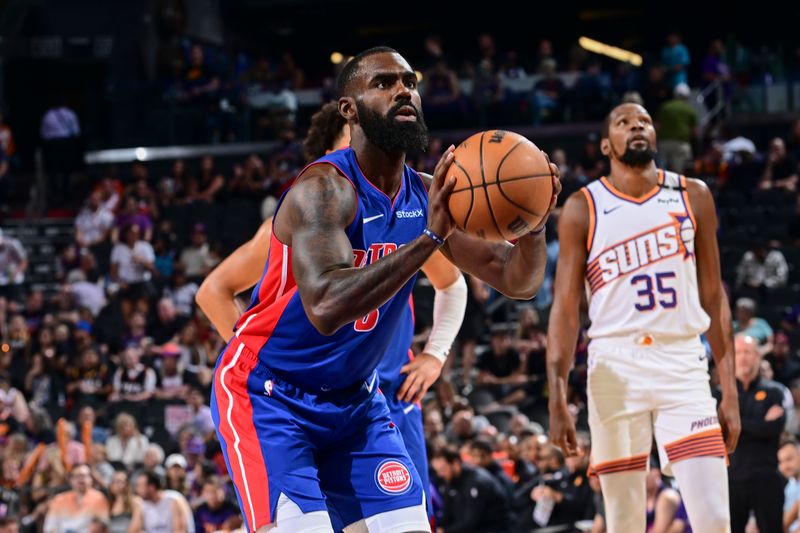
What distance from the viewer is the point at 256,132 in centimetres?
2091

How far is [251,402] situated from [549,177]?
4.13 feet

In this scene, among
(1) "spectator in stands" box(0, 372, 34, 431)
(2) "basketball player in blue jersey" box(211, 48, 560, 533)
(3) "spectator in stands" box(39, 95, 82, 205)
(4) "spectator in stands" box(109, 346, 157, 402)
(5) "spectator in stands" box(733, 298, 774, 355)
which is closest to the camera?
(2) "basketball player in blue jersey" box(211, 48, 560, 533)

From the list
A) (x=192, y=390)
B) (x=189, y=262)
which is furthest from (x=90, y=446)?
(x=189, y=262)

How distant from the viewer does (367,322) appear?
4.23 metres

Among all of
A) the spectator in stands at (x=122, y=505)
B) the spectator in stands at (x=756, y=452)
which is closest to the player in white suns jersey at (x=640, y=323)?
the spectator in stands at (x=756, y=452)

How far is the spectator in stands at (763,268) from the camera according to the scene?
14.0 metres

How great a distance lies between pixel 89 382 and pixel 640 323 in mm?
10570

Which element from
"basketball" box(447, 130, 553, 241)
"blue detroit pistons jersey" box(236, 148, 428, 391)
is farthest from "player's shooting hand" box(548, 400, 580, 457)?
"basketball" box(447, 130, 553, 241)

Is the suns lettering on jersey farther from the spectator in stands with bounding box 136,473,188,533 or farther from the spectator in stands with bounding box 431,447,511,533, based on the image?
the spectator in stands with bounding box 136,473,188,533

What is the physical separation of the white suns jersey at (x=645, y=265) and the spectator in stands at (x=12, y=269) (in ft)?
44.0

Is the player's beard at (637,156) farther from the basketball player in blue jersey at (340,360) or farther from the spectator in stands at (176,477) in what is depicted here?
the spectator in stands at (176,477)

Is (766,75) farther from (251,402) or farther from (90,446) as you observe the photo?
(251,402)

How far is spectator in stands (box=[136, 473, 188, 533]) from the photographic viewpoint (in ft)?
37.6

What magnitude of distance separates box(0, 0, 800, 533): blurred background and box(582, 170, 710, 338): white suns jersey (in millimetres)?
3234
